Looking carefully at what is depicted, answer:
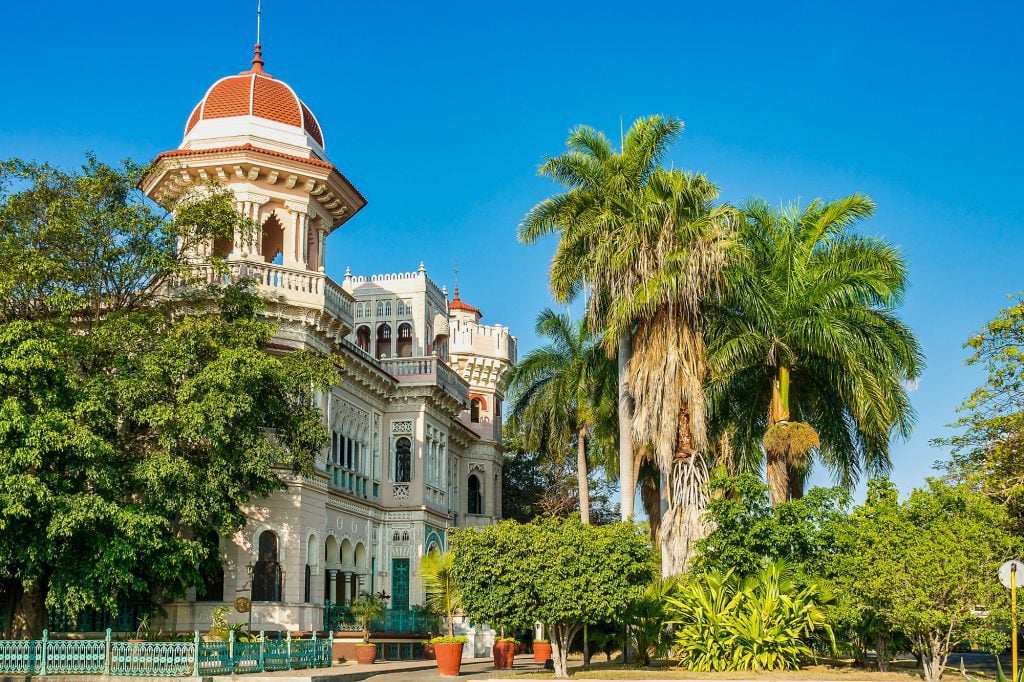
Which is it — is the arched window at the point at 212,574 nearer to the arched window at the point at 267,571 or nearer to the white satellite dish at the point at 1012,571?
the arched window at the point at 267,571

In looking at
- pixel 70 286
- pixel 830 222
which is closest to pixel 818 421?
pixel 830 222

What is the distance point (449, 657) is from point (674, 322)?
9.60m

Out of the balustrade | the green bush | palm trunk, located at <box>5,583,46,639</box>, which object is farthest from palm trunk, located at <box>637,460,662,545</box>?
palm trunk, located at <box>5,583,46,639</box>

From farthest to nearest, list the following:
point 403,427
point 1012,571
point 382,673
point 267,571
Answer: point 403,427 → point 267,571 → point 382,673 → point 1012,571

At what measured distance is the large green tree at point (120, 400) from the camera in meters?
23.9

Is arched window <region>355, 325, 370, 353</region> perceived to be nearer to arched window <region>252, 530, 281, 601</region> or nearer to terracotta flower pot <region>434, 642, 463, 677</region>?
arched window <region>252, 530, 281, 601</region>

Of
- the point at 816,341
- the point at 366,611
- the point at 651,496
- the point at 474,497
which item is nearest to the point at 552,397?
the point at 651,496

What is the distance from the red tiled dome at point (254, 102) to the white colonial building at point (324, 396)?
5 centimetres

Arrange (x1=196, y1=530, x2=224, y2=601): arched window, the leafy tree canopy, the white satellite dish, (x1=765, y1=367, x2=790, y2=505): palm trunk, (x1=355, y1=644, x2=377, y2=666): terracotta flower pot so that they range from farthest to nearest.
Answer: (x1=355, y1=644, x2=377, y2=666): terracotta flower pot, (x1=765, y1=367, x2=790, y2=505): palm trunk, (x1=196, y1=530, x2=224, y2=601): arched window, the leafy tree canopy, the white satellite dish

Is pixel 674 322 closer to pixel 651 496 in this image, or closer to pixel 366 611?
pixel 366 611

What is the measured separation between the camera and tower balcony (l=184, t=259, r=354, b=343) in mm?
32331

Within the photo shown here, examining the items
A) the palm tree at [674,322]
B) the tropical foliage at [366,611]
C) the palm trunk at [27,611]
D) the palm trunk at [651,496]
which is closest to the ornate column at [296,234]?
the tropical foliage at [366,611]

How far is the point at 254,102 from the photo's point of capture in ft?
117

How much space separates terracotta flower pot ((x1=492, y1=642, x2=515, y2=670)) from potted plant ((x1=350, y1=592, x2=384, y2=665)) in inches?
147
